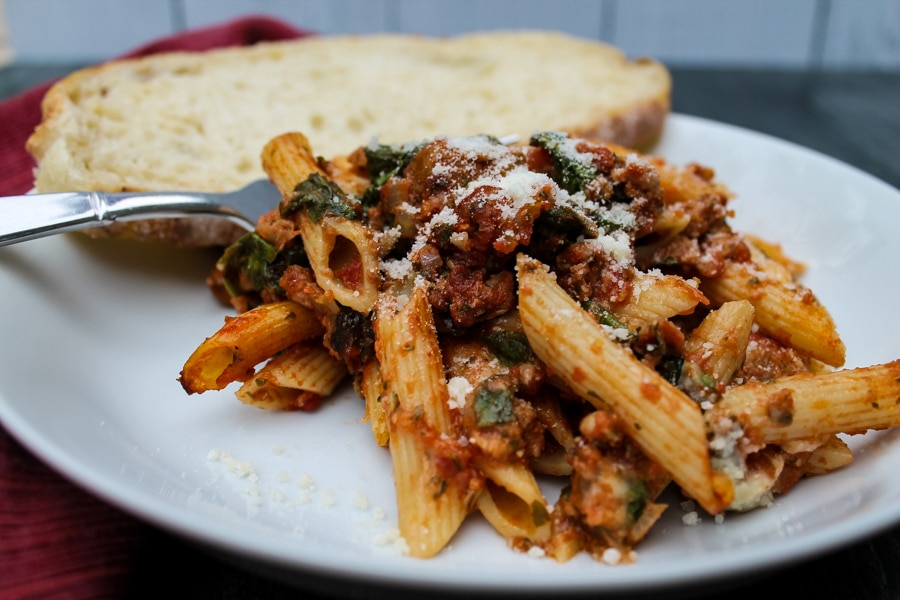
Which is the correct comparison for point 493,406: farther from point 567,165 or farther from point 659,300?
point 567,165

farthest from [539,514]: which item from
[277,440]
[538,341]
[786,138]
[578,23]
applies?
[578,23]

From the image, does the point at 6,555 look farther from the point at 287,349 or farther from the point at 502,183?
the point at 502,183

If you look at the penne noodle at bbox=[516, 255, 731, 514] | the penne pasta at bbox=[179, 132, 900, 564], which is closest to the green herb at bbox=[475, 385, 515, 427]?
the penne pasta at bbox=[179, 132, 900, 564]

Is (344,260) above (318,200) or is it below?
below

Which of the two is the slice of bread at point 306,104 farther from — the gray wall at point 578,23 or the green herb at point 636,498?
the gray wall at point 578,23

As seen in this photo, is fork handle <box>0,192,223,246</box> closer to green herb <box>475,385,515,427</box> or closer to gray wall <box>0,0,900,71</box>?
green herb <box>475,385,515,427</box>

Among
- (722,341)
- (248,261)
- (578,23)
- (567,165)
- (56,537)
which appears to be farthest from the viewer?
(578,23)
